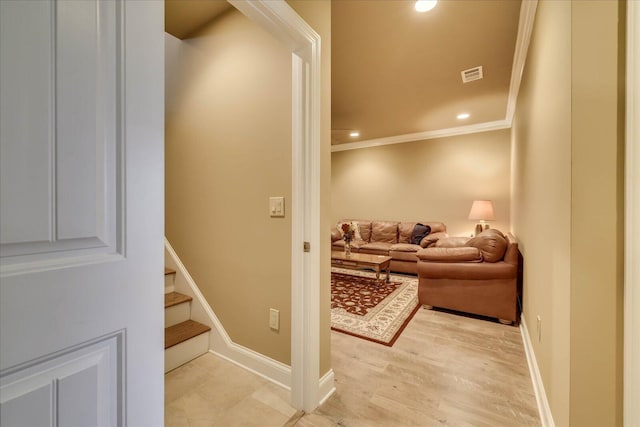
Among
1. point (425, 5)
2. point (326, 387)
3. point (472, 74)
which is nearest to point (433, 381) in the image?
point (326, 387)

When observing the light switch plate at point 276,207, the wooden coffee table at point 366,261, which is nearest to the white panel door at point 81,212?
the light switch plate at point 276,207

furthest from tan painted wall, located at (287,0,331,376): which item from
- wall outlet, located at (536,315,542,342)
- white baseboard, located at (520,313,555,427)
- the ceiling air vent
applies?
the ceiling air vent

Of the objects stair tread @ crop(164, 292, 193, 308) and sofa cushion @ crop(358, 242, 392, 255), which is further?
sofa cushion @ crop(358, 242, 392, 255)

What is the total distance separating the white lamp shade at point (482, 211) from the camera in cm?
457

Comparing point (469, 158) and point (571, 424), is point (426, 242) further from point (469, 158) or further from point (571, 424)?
point (571, 424)

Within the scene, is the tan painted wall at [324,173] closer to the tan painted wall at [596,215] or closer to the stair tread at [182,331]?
the stair tread at [182,331]

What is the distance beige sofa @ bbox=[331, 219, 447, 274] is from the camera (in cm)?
466

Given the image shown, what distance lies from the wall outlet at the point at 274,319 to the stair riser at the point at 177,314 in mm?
878

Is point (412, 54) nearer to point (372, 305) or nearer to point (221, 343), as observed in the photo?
point (372, 305)

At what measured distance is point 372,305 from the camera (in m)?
3.15

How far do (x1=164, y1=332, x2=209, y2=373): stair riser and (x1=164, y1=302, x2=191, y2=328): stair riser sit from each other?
0.25 meters

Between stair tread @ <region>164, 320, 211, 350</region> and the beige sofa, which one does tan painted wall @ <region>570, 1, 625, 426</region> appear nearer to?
stair tread @ <region>164, 320, 211, 350</region>

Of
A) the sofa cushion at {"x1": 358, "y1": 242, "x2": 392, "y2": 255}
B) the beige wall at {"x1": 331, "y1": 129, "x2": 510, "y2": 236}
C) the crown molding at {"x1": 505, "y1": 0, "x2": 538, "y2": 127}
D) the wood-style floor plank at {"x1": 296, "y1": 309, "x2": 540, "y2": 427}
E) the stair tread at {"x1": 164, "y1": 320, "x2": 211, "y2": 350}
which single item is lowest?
the wood-style floor plank at {"x1": 296, "y1": 309, "x2": 540, "y2": 427}

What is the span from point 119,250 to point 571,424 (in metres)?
1.64
